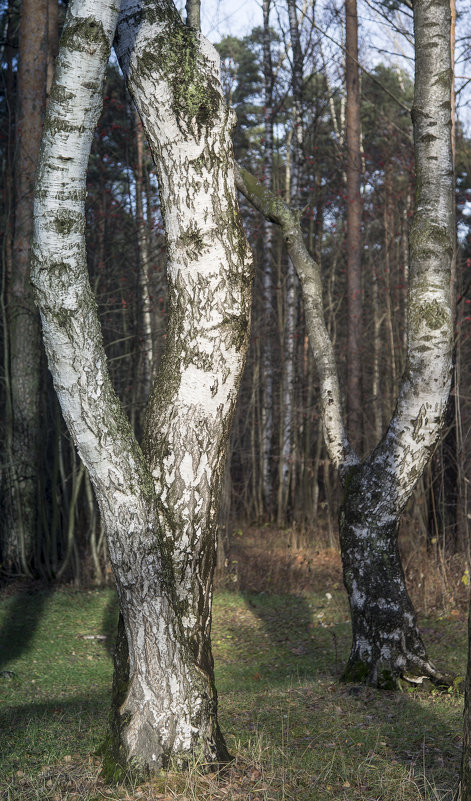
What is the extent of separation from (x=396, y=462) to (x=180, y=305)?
243 centimetres

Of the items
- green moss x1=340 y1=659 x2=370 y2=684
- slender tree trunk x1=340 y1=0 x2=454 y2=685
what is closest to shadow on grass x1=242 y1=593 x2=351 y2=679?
green moss x1=340 y1=659 x2=370 y2=684

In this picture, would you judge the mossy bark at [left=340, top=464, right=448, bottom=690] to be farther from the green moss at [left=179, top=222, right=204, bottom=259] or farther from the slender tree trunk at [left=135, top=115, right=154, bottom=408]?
the slender tree trunk at [left=135, top=115, right=154, bottom=408]

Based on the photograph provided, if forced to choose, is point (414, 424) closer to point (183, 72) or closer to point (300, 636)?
point (183, 72)

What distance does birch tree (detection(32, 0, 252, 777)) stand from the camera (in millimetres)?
3037

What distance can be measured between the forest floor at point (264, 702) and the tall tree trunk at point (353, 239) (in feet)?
10.3

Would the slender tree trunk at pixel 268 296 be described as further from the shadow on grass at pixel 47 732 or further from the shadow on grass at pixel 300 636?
the shadow on grass at pixel 47 732

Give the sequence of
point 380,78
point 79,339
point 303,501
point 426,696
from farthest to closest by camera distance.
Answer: point 380,78, point 303,501, point 426,696, point 79,339

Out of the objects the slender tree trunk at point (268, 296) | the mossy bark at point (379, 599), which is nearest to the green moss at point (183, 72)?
the mossy bark at point (379, 599)

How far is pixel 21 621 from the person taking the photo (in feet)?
26.0

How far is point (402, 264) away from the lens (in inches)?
539

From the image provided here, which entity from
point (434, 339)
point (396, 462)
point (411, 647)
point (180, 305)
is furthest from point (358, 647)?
point (180, 305)

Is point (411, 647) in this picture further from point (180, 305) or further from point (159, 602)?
point (180, 305)

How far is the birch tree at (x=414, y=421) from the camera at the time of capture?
5.03 meters

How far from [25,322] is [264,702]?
6.98 metres
